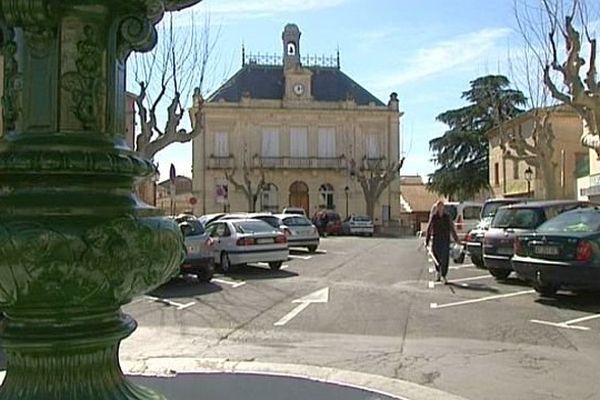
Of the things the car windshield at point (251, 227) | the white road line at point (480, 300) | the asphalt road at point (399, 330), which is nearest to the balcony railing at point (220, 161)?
the car windshield at point (251, 227)

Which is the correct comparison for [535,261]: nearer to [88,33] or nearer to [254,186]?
[88,33]

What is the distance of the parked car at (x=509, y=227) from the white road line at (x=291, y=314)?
513cm

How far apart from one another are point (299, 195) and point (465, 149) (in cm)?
1519

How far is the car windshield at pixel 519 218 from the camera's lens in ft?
47.6

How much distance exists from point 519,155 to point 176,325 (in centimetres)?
2170

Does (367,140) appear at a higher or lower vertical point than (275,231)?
higher

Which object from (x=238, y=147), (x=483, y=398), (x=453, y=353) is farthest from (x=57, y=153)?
(x=238, y=147)

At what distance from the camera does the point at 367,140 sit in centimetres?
6194

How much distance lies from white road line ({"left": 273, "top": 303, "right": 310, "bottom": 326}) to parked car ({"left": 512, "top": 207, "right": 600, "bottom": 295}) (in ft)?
12.7

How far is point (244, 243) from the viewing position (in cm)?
1745

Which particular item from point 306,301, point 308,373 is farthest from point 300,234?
point 308,373

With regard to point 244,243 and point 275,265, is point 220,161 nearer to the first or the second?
point 275,265

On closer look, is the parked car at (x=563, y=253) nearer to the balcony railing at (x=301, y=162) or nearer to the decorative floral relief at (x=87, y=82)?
the decorative floral relief at (x=87, y=82)

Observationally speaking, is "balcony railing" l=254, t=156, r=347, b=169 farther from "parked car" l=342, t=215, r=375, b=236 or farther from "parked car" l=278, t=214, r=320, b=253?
"parked car" l=278, t=214, r=320, b=253
